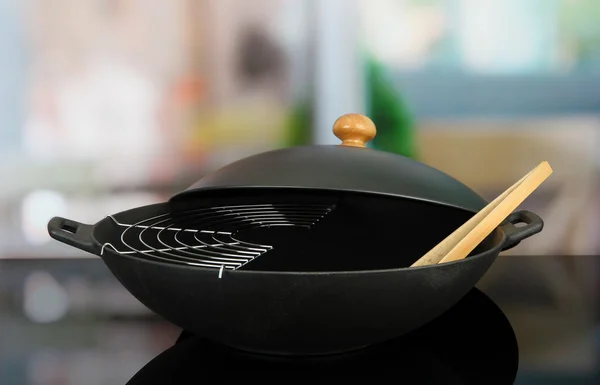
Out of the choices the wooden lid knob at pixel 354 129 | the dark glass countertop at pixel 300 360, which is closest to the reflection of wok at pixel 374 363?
the dark glass countertop at pixel 300 360

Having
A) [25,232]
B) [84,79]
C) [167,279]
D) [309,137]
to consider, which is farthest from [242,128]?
[167,279]

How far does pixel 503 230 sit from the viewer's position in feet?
2.16

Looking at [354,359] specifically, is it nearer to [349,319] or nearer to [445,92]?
[349,319]

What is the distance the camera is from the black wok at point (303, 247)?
0.47 metres

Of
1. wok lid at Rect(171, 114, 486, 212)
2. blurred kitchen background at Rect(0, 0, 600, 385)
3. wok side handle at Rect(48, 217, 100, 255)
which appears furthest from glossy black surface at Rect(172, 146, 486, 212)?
blurred kitchen background at Rect(0, 0, 600, 385)

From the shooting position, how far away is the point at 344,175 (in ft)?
2.23

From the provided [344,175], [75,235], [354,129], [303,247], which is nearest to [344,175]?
[344,175]

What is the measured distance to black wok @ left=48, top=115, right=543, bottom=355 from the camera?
47 centimetres

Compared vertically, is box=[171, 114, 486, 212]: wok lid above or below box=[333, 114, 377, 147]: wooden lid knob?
below

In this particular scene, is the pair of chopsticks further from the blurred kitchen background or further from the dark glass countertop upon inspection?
the blurred kitchen background

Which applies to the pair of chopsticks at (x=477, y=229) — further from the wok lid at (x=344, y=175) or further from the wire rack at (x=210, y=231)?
the wire rack at (x=210, y=231)

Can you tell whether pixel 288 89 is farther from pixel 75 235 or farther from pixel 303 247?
pixel 75 235

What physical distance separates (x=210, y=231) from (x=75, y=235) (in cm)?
25

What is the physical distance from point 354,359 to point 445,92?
57cm
